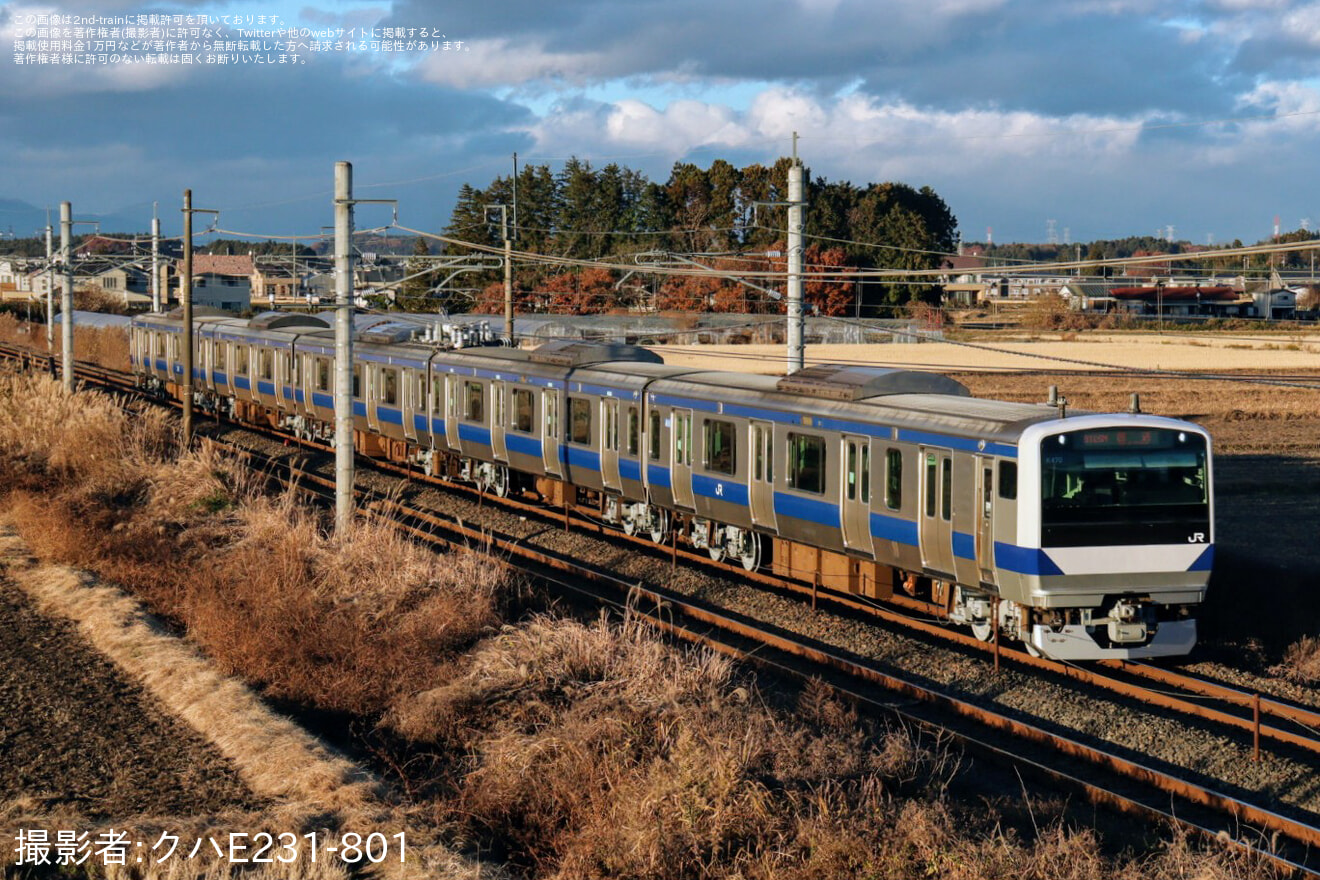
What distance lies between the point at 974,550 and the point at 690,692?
4186 mm

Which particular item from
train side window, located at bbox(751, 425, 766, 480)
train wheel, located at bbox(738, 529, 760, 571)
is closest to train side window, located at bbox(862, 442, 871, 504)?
train side window, located at bbox(751, 425, 766, 480)

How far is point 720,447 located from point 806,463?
2.06 meters

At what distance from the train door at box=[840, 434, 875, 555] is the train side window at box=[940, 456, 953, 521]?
1.39m

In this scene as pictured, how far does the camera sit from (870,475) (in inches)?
632

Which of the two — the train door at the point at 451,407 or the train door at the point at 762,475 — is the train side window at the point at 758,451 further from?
the train door at the point at 451,407

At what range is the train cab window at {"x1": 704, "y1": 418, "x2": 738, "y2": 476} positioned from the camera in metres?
18.8

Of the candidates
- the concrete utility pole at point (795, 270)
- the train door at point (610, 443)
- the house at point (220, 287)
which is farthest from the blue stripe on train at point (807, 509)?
the house at point (220, 287)

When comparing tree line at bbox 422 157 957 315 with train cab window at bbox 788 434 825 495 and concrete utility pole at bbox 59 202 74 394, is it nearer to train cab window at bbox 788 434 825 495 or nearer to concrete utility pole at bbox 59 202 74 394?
concrete utility pole at bbox 59 202 74 394

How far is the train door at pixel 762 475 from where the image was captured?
18047 millimetres

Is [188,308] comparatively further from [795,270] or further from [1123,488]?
[1123,488]

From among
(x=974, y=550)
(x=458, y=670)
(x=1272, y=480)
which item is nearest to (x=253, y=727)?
(x=458, y=670)

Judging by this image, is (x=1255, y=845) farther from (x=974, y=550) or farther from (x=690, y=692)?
(x=974, y=550)

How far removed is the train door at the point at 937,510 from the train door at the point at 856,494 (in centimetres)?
109

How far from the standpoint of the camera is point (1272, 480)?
28578 millimetres
